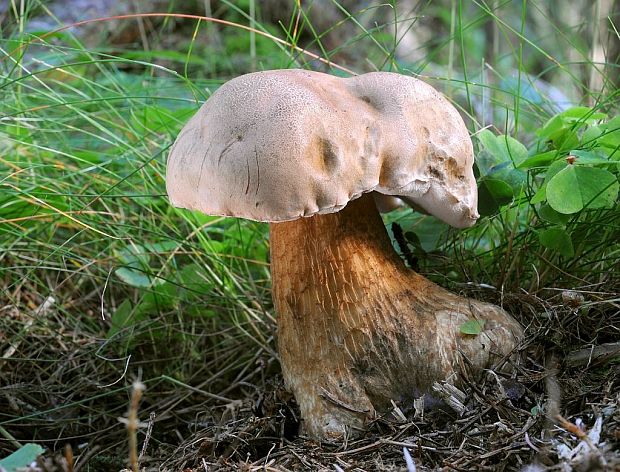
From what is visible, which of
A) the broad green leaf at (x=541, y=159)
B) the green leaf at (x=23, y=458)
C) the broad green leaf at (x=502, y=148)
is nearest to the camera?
the green leaf at (x=23, y=458)

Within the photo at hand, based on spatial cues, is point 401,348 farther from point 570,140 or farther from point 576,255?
point 570,140

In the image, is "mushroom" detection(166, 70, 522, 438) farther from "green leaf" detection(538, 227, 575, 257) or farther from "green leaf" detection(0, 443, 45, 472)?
"green leaf" detection(0, 443, 45, 472)

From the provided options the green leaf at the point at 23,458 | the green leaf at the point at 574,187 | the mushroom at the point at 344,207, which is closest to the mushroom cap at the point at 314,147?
the mushroom at the point at 344,207

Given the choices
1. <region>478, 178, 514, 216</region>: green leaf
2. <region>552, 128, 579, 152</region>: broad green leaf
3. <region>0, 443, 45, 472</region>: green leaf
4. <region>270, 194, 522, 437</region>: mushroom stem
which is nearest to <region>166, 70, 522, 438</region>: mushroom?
<region>270, 194, 522, 437</region>: mushroom stem

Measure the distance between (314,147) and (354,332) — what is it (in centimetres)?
45

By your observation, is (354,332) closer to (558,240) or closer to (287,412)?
(287,412)

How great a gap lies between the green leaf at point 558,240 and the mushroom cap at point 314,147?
247mm

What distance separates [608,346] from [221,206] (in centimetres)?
88

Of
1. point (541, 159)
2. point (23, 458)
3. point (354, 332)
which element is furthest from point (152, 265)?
point (541, 159)

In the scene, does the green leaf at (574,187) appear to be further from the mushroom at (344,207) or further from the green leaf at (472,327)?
the green leaf at (472,327)

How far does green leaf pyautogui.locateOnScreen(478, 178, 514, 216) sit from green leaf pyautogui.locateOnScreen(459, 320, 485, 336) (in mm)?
324

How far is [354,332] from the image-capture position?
4.38 ft

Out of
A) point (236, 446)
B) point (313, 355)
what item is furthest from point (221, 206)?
point (236, 446)

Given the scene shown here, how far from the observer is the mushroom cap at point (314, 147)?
3.56ft
